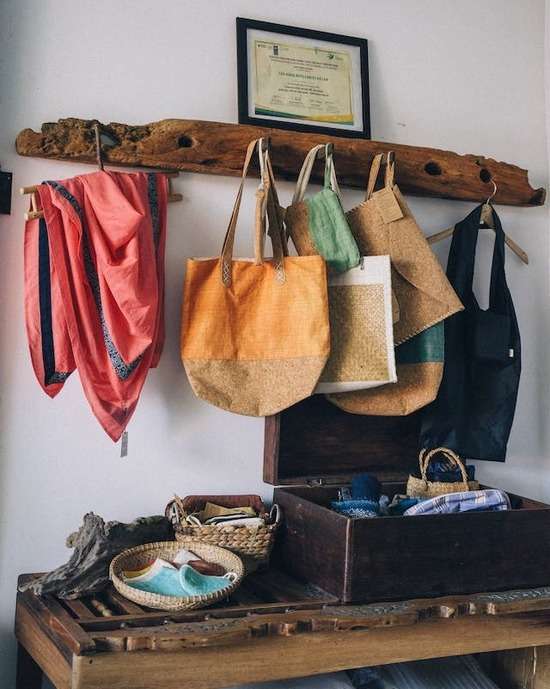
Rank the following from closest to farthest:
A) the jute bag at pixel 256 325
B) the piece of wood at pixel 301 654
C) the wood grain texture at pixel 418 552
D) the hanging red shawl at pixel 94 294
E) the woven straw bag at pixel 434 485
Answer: the piece of wood at pixel 301 654
the wood grain texture at pixel 418 552
the hanging red shawl at pixel 94 294
the jute bag at pixel 256 325
the woven straw bag at pixel 434 485

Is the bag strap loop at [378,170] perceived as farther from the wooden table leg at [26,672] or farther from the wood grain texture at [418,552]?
the wooden table leg at [26,672]

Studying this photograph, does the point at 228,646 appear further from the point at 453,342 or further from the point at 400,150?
the point at 400,150

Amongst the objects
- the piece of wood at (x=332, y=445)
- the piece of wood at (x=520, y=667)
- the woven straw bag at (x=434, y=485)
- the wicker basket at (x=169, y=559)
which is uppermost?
the piece of wood at (x=332, y=445)

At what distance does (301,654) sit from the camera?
159 cm

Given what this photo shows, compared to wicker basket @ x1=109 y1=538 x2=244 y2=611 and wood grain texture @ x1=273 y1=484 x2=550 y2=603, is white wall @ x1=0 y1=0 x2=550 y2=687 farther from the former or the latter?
wood grain texture @ x1=273 y1=484 x2=550 y2=603

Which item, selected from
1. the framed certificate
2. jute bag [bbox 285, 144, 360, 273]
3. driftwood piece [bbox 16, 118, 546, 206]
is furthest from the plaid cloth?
the framed certificate

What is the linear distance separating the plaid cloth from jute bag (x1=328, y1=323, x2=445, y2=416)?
27 centimetres

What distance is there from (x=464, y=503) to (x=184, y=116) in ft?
3.77

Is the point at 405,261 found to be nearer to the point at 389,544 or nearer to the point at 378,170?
the point at 378,170

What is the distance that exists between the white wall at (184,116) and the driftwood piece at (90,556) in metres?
0.14

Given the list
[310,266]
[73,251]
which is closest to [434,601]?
[310,266]

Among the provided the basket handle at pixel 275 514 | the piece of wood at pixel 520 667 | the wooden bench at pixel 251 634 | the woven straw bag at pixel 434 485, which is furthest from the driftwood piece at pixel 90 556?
the piece of wood at pixel 520 667

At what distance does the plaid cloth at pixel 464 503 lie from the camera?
187 cm

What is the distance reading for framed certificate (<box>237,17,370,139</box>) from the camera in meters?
2.16
